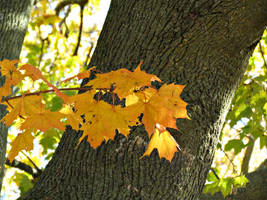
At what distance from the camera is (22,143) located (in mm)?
1189

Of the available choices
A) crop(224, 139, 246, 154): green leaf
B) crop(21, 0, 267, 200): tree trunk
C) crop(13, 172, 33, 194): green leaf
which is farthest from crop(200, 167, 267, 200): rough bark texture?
crop(13, 172, 33, 194): green leaf

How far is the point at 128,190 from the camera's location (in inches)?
56.4

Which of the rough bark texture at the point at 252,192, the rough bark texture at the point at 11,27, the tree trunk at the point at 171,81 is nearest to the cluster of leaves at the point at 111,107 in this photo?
the tree trunk at the point at 171,81

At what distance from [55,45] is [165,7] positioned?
3.74m

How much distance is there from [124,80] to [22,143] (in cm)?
47

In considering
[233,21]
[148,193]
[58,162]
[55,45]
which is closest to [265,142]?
[233,21]

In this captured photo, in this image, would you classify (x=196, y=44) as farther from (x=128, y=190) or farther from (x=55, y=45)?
(x=55, y=45)

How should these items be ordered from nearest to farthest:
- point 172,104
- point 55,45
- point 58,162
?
1. point 172,104
2. point 58,162
3. point 55,45

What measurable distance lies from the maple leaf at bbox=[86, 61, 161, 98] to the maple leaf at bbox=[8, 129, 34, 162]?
0.34 m

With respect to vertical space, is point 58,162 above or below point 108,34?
below

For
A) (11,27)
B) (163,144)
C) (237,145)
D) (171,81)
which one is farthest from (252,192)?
(11,27)

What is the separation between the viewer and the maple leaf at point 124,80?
1.01 m

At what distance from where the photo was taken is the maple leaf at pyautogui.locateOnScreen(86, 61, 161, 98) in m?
1.01

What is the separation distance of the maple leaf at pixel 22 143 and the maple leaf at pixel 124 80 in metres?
0.34
